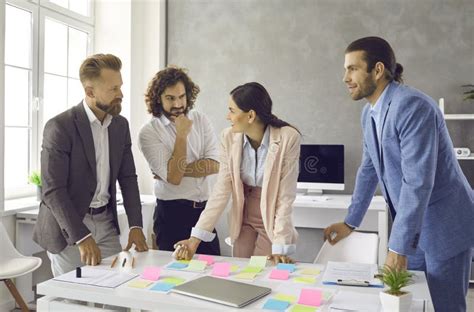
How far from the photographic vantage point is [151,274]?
1.92m

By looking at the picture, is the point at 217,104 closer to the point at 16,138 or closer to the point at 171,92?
the point at 16,138

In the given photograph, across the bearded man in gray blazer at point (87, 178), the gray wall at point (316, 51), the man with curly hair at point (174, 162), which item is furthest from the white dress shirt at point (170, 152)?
the gray wall at point (316, 51)

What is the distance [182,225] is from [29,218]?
135cm

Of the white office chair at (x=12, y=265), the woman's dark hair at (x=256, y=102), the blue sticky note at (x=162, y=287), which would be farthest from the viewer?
the white office chair at (x=12, y=265)

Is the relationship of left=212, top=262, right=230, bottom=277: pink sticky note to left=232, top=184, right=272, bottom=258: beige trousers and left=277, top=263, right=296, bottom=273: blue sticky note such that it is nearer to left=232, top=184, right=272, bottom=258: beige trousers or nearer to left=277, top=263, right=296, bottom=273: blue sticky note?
left=277, top=263, right=296, bottom=273: blue sticky note

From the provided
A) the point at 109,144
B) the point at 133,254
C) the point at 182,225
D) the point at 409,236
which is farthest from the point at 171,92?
the point at 409,236

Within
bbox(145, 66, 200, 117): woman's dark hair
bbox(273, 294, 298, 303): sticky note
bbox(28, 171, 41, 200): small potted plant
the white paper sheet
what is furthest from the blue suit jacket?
bbox(28, 171, 41, 200): small potted plant

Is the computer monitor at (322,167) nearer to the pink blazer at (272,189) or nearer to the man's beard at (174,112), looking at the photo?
the man's beard at (174,112)

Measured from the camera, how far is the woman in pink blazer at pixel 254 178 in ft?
7.50

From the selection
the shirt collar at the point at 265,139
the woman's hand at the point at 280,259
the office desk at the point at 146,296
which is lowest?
the office desk at the point at 146,296

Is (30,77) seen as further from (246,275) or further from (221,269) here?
(246,275)

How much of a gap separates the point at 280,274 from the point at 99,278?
0.69 metres

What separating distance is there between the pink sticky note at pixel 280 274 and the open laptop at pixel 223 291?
0.53 ft

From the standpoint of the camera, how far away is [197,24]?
201 inches
